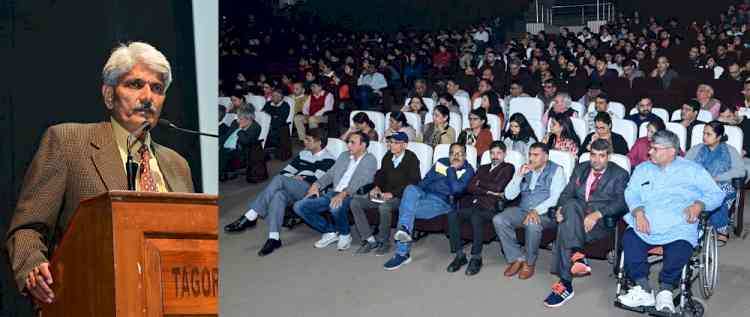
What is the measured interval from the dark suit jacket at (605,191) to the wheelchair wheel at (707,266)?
0.42m

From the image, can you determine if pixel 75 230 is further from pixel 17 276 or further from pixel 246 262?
pixel 246 262

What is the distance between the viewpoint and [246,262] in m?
4.84

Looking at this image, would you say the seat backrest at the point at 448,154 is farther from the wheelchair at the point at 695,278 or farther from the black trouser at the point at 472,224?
the wheelchair at the point at 695,278

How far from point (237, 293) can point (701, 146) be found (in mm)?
2772

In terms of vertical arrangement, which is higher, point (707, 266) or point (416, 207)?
point (416, 207)

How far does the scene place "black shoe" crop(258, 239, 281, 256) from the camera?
4984mm

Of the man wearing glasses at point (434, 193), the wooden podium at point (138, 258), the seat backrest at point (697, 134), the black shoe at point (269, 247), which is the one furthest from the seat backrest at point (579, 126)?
the wooden podium at point (138, 258)

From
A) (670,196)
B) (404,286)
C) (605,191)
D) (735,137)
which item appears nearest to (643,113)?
(735,137)

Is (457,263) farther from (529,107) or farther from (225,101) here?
(225,101)

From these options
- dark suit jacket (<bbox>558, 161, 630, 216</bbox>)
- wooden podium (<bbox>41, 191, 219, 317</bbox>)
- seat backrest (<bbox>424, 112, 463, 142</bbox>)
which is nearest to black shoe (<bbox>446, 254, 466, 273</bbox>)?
dark suit jacket (<bbox>558, 161, 630, 216</bbox>)

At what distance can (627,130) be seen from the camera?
5711 mm

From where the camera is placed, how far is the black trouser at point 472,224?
4633 millimetres

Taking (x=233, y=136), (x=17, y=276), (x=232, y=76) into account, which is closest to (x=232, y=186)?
(x=233, y=136)

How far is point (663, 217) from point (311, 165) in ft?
7.74
